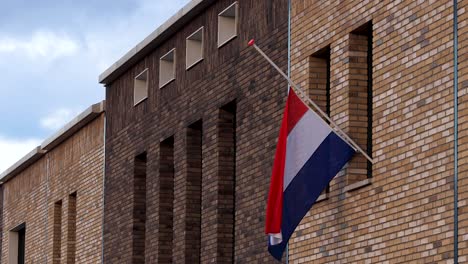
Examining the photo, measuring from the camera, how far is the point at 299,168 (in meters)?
20.2

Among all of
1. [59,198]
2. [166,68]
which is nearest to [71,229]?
[59,198]

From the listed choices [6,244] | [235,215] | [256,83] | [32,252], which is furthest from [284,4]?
[6,244]

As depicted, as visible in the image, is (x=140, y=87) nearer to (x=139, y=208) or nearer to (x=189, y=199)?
(x=139, y=208)

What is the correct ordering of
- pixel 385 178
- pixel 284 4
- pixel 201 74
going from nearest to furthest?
pixel 385 178
pixel 284 4
pixel 201 74

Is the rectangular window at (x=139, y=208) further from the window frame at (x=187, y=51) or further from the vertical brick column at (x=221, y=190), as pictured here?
the vertical brick column at (x=221, y=190)

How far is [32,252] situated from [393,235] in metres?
21.7

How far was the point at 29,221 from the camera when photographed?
40.5 meters

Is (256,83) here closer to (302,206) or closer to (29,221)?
(302,206)

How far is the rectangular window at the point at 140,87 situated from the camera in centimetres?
3064

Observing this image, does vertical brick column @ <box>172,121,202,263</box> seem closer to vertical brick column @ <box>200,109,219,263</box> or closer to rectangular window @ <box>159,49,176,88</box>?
vertical brick column @ <box>200,109,219,263</box>

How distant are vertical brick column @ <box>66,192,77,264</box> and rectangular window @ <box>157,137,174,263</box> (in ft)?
24.1

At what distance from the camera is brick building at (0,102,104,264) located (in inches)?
1332

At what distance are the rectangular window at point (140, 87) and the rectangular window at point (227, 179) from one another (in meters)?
4.53

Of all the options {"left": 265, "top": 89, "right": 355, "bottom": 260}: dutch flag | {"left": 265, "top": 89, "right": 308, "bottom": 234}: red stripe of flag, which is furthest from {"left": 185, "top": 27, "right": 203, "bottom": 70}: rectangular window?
{"left": 265, "top": 89, "right": 355, "bottom": 260}: dutch flag
